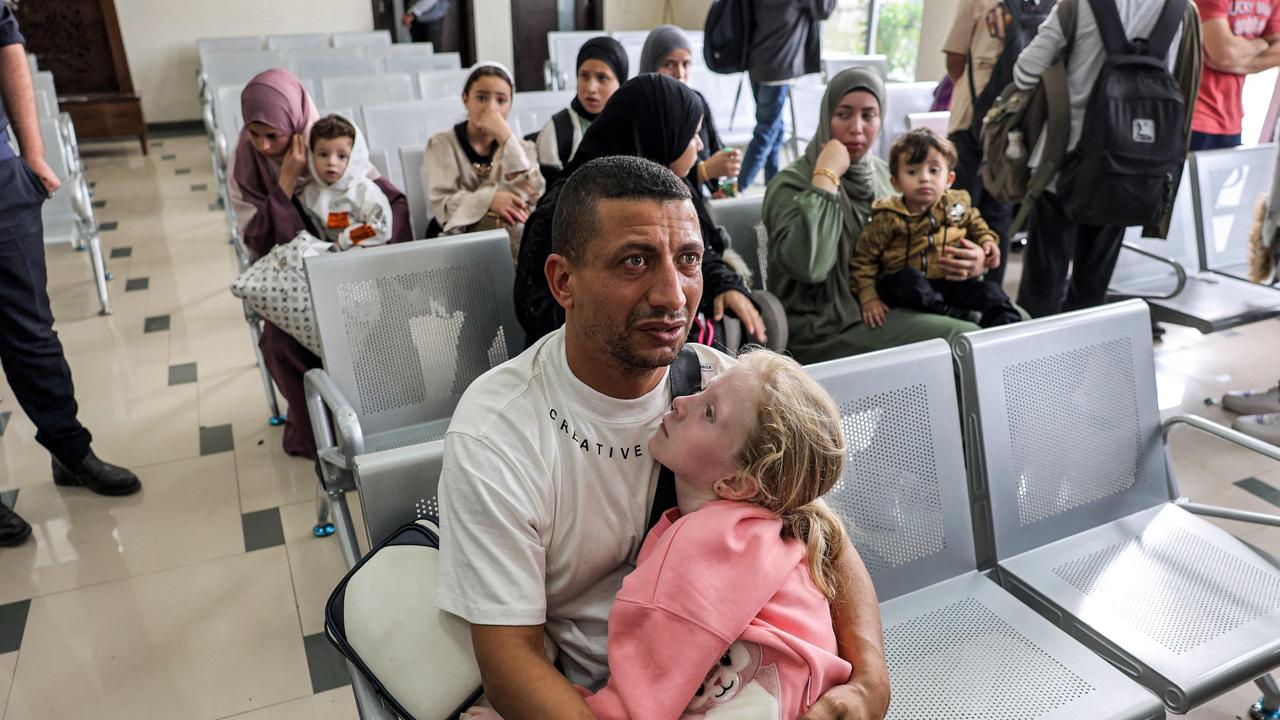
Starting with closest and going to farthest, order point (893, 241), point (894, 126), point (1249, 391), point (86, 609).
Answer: point (86, 609) → point (893, 241) → point (1249, 391) → point (894, 126)

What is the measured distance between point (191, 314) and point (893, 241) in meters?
3.78

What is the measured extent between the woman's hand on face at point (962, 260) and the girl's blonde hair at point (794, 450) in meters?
1.50

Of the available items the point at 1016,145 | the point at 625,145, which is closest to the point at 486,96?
the point at 625,145

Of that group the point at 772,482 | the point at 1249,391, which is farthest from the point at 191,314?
the point at 1249,391

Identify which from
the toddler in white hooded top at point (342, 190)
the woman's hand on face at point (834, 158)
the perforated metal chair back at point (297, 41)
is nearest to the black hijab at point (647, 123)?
the woman's hand on face at point (834, 158)

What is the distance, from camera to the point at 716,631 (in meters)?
1.06

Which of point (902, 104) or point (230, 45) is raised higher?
point (230, 45)

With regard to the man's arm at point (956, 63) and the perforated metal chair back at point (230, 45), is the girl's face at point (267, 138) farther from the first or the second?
the perforated metal chair back at point (230, 45)

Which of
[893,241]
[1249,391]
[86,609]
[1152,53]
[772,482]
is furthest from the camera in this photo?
[1249,391]

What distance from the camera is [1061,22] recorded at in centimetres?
285

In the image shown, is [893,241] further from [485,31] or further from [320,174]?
[485,31]

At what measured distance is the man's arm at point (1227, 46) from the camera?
3.48 m

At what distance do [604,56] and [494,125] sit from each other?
484 millimetres

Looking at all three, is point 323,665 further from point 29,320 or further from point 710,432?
point 710,432
